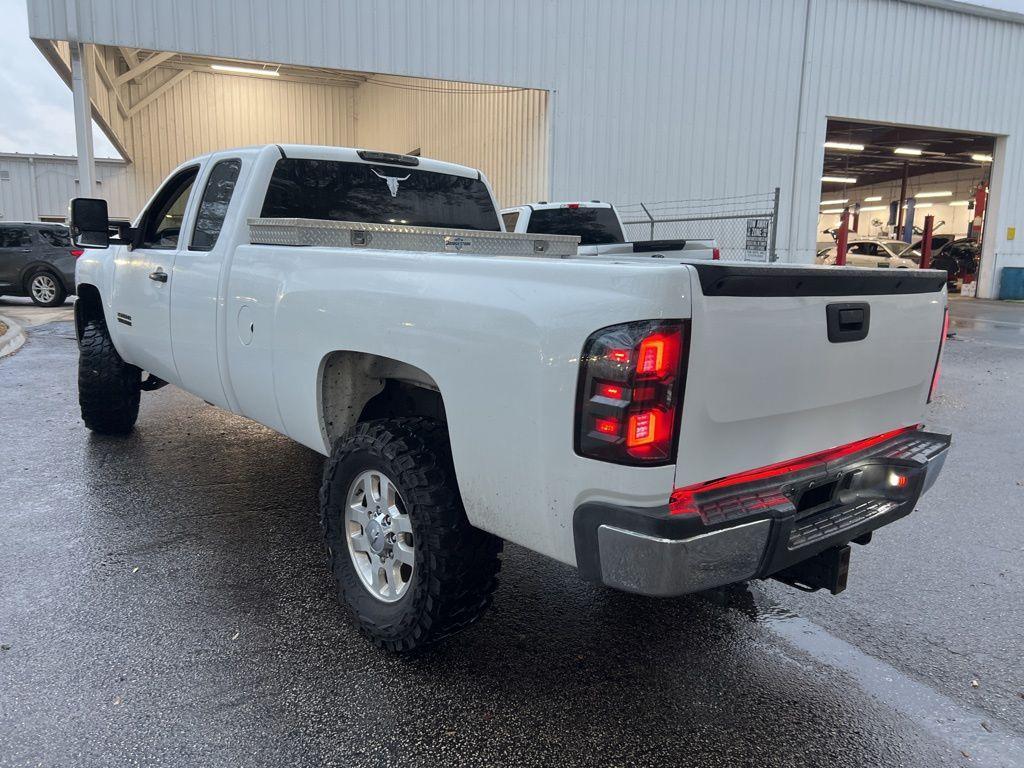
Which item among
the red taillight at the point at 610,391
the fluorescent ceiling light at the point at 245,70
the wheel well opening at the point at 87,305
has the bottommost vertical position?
the wheel well opening at the point at 87,305

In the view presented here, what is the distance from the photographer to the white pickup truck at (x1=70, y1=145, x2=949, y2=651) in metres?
2.10

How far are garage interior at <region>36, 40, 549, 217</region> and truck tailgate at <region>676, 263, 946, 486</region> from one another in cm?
1472

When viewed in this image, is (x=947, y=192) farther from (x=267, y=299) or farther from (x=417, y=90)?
(x=267, y=299)

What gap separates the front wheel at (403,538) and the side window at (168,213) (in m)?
2.45

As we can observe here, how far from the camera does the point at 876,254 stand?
84.0ft

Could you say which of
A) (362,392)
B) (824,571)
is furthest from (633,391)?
(362,392)

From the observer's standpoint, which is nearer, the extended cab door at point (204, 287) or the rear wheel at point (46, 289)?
the extended cab door at point (204, 287)

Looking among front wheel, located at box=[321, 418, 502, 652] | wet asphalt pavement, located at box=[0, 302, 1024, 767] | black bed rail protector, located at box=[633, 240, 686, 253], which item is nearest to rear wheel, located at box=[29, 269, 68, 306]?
black bed rail protector, located at box=[633, 240, 686, 253]

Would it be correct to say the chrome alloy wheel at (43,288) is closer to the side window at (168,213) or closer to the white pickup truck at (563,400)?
the side window at (168,213)

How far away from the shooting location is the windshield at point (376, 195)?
4.20 m

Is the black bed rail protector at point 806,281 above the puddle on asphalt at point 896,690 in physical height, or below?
above

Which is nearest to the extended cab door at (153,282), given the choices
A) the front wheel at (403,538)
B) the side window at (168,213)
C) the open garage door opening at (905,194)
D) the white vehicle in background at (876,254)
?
the side window at (168,213)

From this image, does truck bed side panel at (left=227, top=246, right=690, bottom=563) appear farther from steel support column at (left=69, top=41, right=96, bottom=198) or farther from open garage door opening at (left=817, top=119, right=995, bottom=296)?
open garage door opening at (left=817, top=119, right=995, bottom=296)

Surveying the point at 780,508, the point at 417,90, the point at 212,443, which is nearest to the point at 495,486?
the point at 780,508
